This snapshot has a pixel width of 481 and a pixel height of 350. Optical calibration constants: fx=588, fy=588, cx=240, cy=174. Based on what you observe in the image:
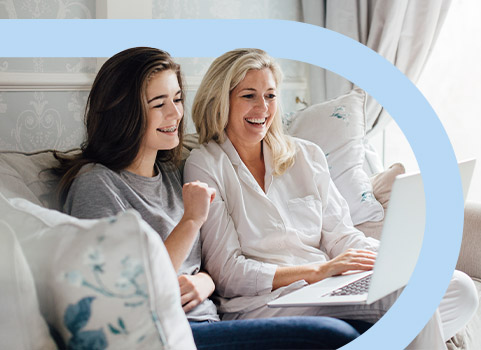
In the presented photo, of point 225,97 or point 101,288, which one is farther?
point 225,97

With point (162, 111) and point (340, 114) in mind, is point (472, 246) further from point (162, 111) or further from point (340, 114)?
point (162, 111)

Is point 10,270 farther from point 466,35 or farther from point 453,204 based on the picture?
point 466,35

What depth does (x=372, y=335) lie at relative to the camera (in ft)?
3.16

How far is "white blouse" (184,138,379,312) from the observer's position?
4.79 ft

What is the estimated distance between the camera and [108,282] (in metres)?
0.74

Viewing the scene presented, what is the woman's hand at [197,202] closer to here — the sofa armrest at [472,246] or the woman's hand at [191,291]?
the woman's hand at [191,291]

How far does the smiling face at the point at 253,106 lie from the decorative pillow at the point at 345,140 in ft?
1.32

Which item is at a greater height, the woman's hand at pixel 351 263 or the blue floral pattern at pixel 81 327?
the blue floral pattern at pixel 81 327

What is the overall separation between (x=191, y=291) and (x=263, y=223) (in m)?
0.32

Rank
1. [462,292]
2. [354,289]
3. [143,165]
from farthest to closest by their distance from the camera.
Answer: [462,292] < [143,165] < [354,289]

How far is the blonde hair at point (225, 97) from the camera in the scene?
1.61 metres

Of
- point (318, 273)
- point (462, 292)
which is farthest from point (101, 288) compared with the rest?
point (462, 292)

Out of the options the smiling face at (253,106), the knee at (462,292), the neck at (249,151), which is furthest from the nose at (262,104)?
the knee at (462,292)

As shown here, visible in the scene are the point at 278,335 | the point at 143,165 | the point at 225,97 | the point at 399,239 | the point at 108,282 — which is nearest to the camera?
the point at 108,282
